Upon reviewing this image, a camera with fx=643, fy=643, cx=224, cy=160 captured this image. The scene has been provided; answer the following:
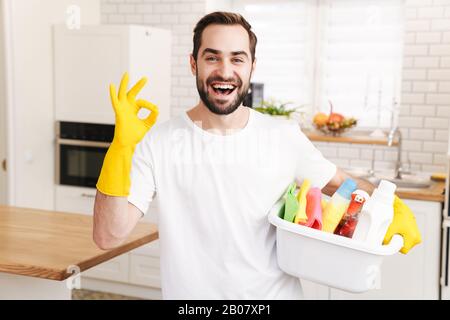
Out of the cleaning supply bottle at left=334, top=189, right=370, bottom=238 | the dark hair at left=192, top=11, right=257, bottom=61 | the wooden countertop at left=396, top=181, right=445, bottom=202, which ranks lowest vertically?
the wooden countertop at left=396, top=181, right=445, bottom=202

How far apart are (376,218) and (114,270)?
118 inches

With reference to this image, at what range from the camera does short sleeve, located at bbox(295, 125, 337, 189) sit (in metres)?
→ 1.87

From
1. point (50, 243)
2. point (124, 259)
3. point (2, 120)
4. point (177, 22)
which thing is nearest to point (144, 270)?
point (124, 259)

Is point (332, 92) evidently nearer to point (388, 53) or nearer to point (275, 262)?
point (388, 53)

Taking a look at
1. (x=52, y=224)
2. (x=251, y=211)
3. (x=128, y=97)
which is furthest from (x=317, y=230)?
(x=52, y=224)

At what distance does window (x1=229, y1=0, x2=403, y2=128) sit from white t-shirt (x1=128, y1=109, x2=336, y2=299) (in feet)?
8.34

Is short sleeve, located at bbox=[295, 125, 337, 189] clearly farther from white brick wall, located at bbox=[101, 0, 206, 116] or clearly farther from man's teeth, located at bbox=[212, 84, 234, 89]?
white brick wall, located at bbox=[101, 0, 206, 116]

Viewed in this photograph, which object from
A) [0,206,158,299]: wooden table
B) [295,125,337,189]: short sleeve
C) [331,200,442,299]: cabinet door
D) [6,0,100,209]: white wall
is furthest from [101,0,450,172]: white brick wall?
[295,125,337,189]: short sleeve

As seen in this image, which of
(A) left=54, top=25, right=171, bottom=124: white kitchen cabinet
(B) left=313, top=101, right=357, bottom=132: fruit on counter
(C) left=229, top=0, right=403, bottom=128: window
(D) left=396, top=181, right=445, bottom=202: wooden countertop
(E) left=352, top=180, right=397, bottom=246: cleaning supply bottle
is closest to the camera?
(E) left=352, top=180, right=397, bottom=246: cleaning supply bottle

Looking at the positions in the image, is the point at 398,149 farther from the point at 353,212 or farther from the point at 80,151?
the point at 353,212

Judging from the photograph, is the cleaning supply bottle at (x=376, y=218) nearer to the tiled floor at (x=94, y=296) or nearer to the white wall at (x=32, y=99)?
the white wall at (x=32, y=99)

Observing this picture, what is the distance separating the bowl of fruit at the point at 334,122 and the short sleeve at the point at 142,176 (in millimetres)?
2579

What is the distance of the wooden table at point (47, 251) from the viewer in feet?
6.54

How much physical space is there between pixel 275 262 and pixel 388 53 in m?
2.83
